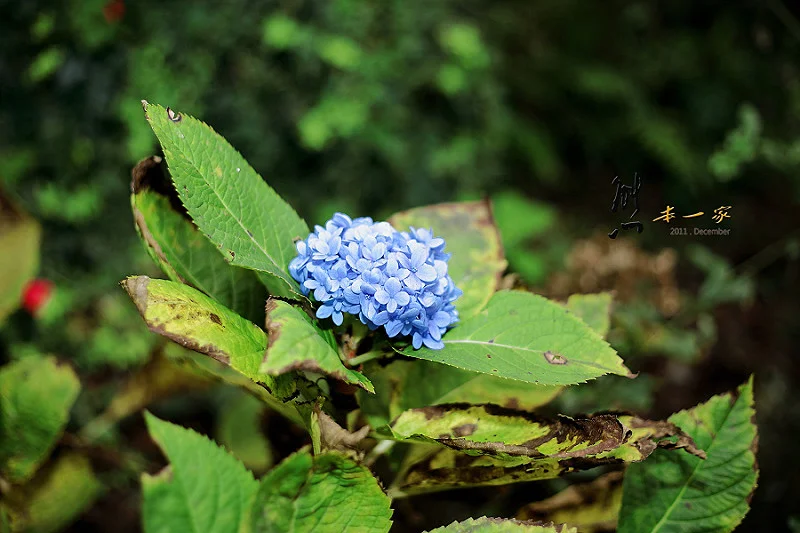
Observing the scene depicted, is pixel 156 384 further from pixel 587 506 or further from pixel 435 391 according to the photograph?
pixel 587 506

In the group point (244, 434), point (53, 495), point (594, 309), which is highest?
point (594, 309)

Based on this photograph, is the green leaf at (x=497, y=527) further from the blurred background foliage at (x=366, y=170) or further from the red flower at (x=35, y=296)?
the red flower at (x=35, y=296)

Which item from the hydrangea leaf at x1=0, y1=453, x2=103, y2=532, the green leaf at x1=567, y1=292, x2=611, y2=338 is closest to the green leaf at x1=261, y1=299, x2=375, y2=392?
the green leaf at x1=567, y1=292, x2=611, y2=338

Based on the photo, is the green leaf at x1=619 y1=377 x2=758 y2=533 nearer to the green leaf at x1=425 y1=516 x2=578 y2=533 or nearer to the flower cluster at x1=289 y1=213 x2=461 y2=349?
the green leaf at x1=425 y1=516 x2=578 y2=533

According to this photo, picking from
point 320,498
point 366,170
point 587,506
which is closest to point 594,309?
point 587,506

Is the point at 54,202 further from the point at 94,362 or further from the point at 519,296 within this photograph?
the point at 519,296

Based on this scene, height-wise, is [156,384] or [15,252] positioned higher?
[15,252]
